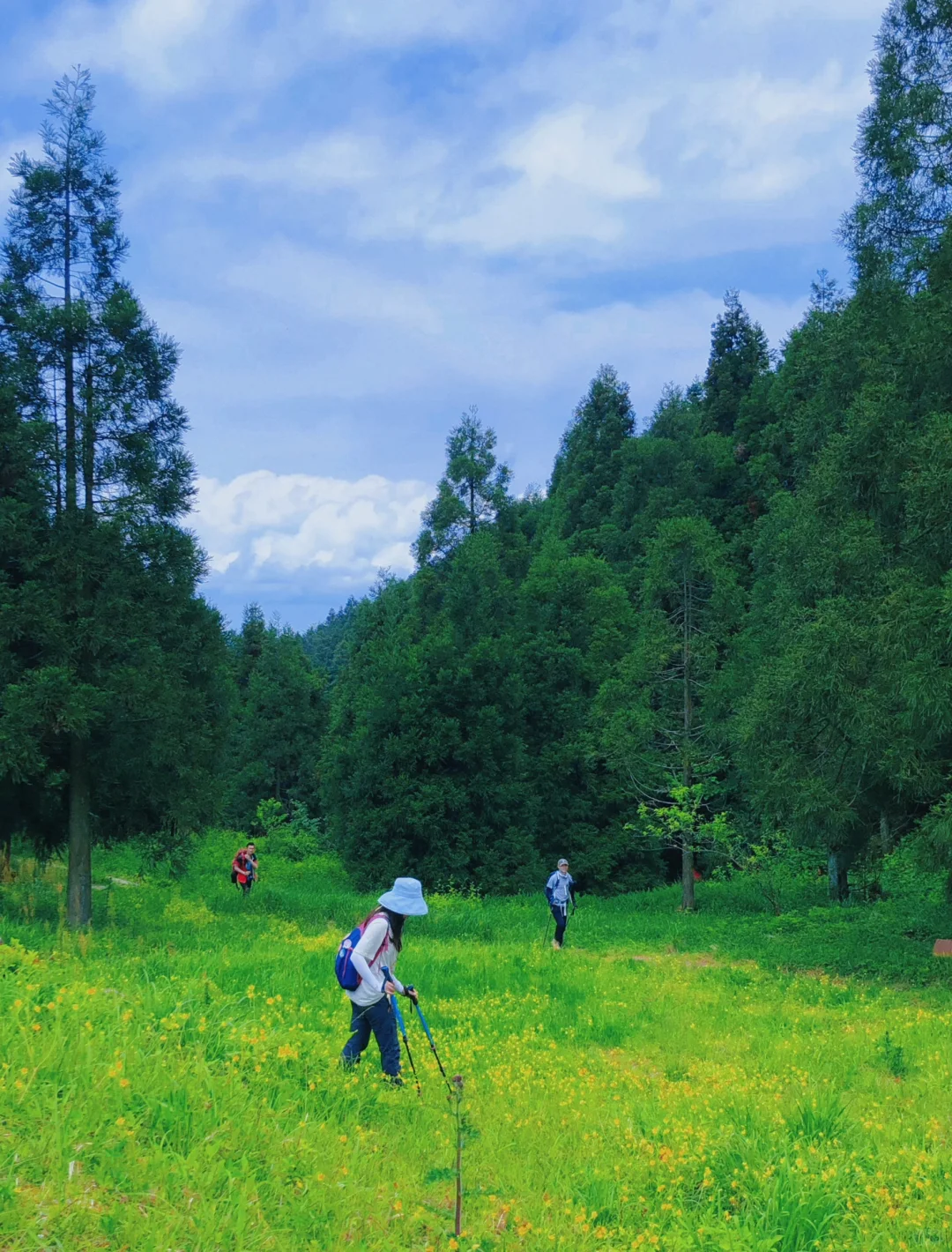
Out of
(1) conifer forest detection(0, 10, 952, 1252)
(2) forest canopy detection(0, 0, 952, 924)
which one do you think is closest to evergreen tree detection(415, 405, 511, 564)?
(1) conifer forest detection(0, 10, 952, 1252)

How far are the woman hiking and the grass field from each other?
253mm

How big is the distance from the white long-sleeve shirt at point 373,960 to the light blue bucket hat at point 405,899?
12cm

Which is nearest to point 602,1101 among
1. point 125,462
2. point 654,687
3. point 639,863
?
Answer: point 125,462

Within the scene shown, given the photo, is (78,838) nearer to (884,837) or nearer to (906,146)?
(884,837)

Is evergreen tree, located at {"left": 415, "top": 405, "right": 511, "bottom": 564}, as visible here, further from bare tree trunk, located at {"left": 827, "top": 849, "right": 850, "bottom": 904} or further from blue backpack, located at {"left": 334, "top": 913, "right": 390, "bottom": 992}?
blue backpack, located at {"left": 334, "top": 913, "right": 390, "bottom": 992}

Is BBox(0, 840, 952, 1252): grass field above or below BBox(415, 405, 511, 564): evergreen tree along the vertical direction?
below

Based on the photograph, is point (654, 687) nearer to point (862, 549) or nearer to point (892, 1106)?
point (862, 549)

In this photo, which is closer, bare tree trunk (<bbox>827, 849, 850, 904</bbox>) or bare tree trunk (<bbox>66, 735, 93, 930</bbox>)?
bare tree trunk (<bbox>66, 735, 93, 930</bbox>)

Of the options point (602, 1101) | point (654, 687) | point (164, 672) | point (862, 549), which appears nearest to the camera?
point (602, 1101)

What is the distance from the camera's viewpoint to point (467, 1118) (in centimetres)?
495

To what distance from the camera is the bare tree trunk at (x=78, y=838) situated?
1563cm

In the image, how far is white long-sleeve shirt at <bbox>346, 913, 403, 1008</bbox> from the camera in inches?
258

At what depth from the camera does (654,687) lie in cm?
2664

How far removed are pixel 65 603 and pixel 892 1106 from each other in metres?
14.0
